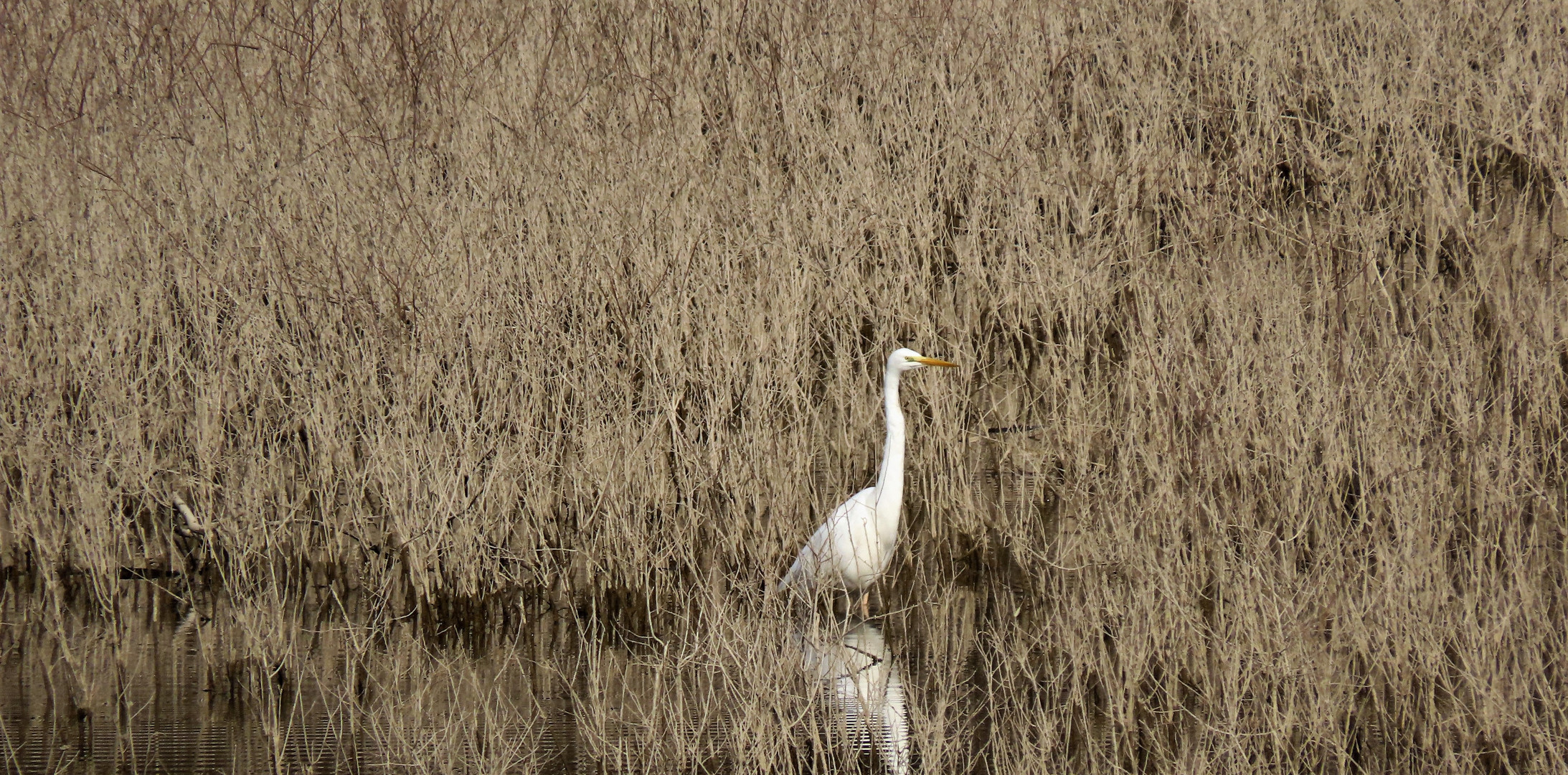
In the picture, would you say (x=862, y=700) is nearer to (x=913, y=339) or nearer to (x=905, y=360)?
(x=905, y=360)

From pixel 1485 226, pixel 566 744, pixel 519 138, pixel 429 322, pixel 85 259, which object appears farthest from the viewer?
pixel 519 138

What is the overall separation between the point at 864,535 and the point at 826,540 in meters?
0.10

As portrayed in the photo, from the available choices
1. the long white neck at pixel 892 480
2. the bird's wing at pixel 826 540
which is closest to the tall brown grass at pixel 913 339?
the bird's wing at pixel 826 540

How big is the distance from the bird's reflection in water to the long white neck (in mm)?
398

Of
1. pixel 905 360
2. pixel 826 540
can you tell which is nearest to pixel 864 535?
pixel 826 540

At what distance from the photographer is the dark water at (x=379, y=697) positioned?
271cm

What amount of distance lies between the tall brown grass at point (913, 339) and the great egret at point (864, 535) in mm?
157

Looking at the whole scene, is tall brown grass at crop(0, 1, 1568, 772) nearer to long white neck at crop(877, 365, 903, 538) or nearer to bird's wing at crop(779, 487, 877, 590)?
bird's wing at crop(779, 487, 877, 590)

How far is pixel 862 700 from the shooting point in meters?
2.69

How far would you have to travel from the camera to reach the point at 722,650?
9.67ft

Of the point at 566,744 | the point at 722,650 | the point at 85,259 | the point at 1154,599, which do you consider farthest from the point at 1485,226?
the point at 85,259

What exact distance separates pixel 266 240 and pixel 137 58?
2.35 meters

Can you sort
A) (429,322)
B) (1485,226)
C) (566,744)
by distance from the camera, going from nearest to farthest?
(566,744)
(429,322)
(1485,226)

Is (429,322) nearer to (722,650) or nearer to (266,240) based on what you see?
(266,240)
